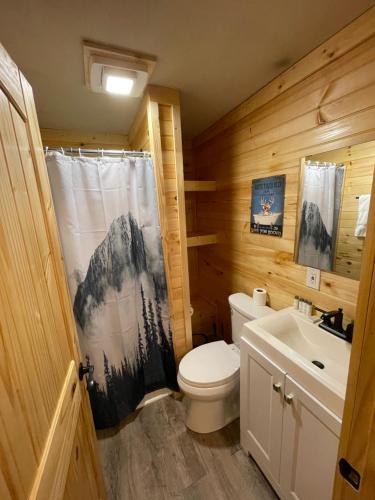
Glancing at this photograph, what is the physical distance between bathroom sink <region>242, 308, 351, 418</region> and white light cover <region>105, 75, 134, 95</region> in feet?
5.11

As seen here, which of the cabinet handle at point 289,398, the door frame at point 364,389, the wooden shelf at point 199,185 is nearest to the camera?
the door frame at point 364,389

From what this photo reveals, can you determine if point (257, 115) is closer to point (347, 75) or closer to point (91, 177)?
point (347, 75)

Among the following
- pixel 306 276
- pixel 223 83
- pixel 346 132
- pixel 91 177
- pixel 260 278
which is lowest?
pixel 260 278

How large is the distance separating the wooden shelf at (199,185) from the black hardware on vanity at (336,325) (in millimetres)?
1347

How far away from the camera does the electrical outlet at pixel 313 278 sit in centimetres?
→ 126

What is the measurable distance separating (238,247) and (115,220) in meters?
1.05

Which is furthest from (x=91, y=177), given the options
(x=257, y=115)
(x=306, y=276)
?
(x=306, y=276)

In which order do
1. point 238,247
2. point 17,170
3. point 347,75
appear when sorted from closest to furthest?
1. point 17,170
2. point 347,75
3. point 238,247

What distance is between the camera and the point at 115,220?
4.83 ft

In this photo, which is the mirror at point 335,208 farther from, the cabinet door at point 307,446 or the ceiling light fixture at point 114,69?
the ceiling light fixture at point 114,69

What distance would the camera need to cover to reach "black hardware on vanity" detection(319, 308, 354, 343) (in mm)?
1081

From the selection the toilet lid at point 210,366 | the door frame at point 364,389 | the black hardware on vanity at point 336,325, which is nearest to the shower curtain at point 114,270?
the toilet lid at point 210,366

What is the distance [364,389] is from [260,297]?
3.86 ft

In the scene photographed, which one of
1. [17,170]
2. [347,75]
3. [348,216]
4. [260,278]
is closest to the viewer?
[17,170]
